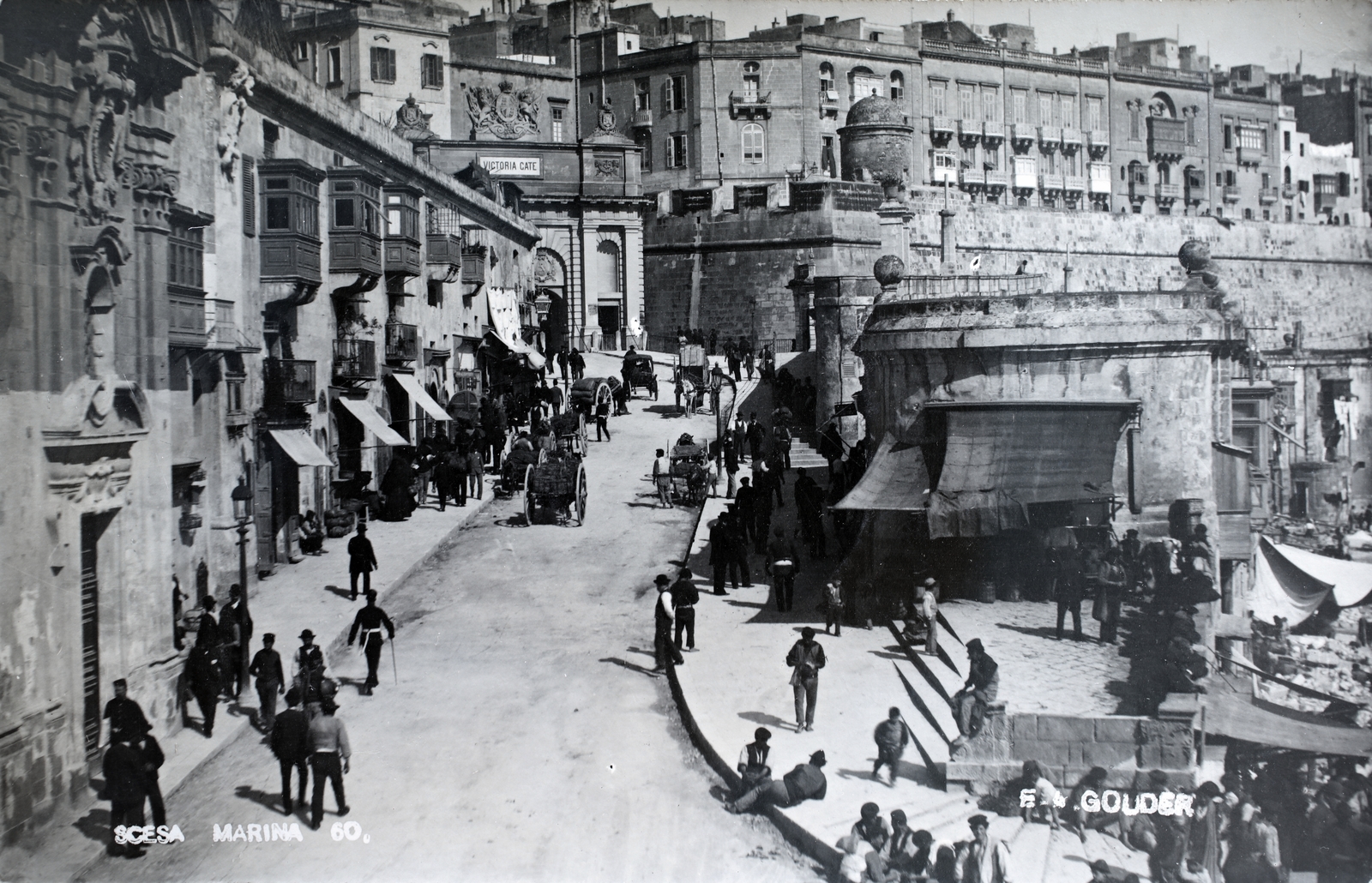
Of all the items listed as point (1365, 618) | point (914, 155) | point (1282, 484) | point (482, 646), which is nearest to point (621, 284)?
point (914, 155)

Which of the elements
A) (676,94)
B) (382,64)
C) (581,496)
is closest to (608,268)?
(382,64)

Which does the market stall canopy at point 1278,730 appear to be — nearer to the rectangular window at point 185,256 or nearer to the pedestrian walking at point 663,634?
the pedestrian walking at point 663,634

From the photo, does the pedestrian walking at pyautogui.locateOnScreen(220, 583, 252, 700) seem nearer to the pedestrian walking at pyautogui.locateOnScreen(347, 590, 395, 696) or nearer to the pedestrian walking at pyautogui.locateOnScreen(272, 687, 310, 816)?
the pedestrian walking at pyautogui.locateOnScreen(347, 590, 395, 696)

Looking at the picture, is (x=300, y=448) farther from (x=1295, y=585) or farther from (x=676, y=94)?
(x=676, y=94)

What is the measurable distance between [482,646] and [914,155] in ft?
147

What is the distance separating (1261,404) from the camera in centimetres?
2780

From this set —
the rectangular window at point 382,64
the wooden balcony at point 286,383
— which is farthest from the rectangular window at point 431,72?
the wooden balcony at point 286,383

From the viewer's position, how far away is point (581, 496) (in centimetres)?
1995

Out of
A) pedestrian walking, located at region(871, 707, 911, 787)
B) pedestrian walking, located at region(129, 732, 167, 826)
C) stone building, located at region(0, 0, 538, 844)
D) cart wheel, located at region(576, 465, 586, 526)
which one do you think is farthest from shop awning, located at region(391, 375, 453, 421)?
pedestrian walking, located at region(871, 707, 911, 787)

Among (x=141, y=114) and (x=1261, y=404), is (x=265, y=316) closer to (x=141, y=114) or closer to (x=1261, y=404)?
(x=141, y=114)

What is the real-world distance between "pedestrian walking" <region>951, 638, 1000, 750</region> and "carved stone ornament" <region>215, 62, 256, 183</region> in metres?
11.6

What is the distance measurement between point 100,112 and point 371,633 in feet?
18.8

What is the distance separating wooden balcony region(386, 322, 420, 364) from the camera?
20297 mm

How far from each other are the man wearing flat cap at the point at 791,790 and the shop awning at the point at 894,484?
413 centimetres
